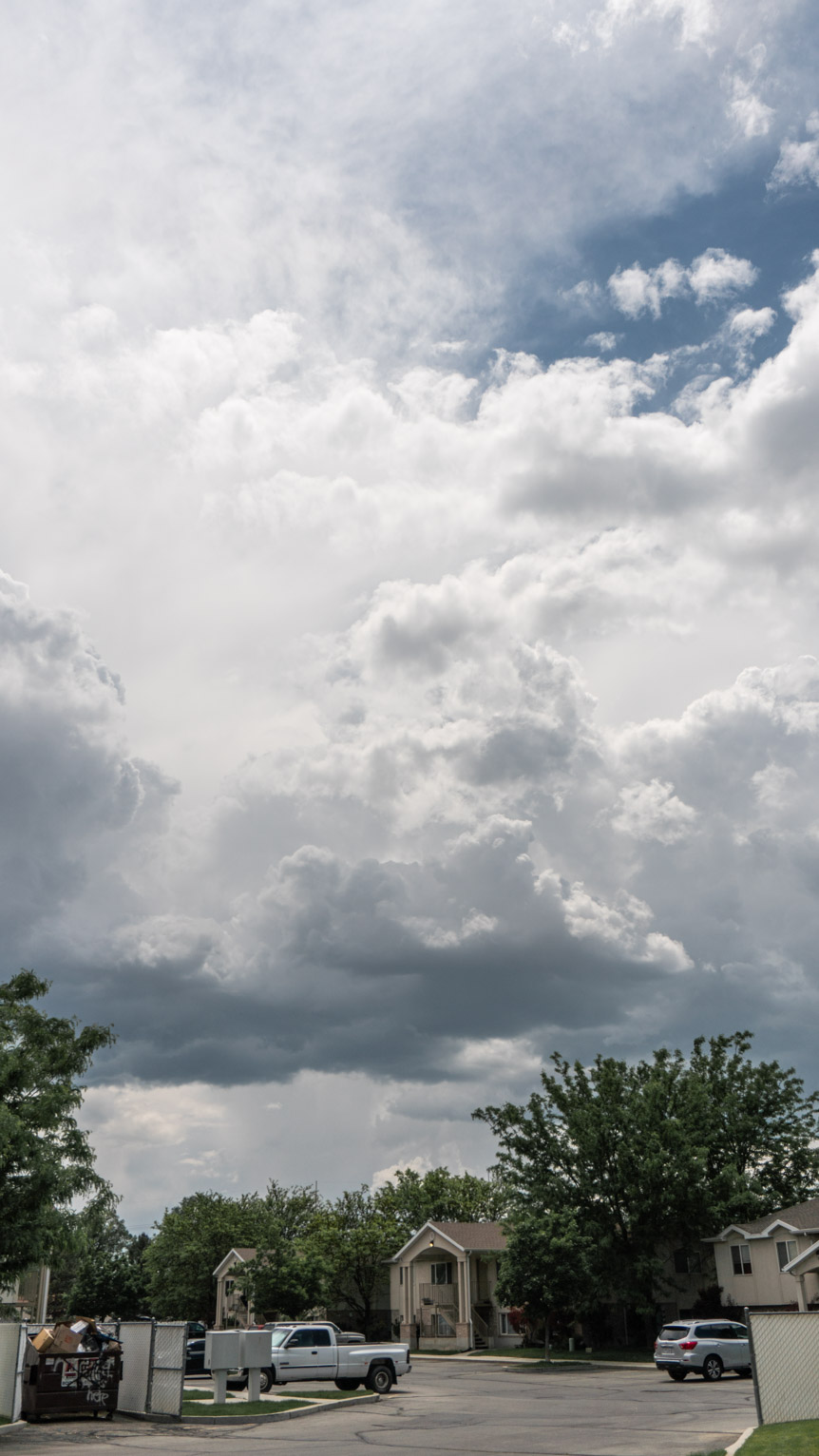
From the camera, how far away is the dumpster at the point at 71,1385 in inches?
893

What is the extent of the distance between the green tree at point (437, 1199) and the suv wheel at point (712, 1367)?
39637 millimetres

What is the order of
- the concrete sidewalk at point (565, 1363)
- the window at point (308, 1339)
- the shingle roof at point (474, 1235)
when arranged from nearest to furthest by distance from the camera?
1. the window at point (308, 1339)
2. the concrete sidewalk at point (565, 1363)
3. the shingle roof at point (474, 1235)

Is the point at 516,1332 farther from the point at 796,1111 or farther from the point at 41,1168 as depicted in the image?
the point at 41,1168

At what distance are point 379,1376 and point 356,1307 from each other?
132ft

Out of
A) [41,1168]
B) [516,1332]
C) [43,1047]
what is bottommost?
[516,1332]

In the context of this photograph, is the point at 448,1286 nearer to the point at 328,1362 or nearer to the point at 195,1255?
the point at 195,1255

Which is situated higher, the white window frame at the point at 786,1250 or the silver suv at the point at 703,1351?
the white window frame at the point at 786,1250

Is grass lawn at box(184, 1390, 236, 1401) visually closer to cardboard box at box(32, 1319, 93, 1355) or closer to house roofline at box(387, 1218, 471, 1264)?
cardboard box at box(32, 1319, 93, 1355)

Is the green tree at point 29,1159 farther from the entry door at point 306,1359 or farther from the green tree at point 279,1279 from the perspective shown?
the green tree at point 279,1279

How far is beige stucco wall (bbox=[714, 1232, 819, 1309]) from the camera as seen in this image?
45062mm

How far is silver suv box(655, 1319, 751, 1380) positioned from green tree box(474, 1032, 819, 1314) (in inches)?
463

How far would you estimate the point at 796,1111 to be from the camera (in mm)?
57719

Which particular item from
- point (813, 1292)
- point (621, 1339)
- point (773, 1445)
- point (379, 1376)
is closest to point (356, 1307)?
point (621, 1339)

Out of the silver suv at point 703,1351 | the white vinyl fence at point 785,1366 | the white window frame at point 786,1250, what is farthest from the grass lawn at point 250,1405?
the white window frame at point 786,1250
